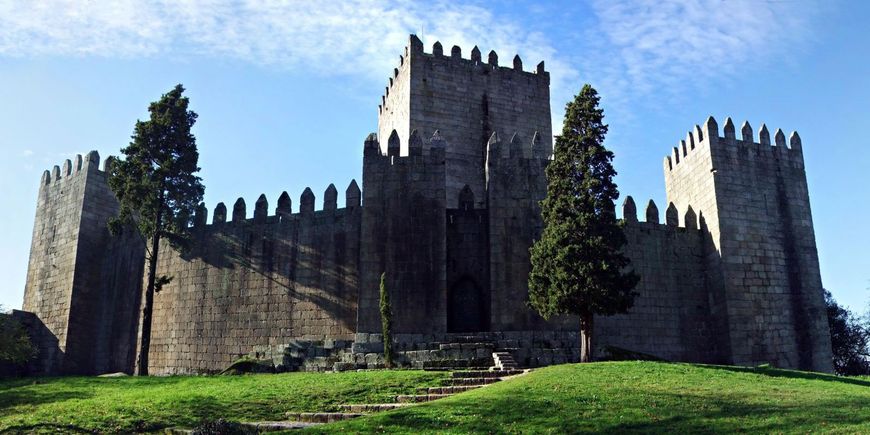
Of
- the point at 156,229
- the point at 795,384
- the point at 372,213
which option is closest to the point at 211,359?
the point at 156,229

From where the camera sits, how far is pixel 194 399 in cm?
1872

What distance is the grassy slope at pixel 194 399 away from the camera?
679 inches

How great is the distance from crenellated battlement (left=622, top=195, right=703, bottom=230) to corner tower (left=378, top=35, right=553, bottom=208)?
7.47m

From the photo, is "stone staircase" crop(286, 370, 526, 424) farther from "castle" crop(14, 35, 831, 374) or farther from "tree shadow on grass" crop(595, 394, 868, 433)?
"tree shadow on grass" crop(595, 394, 868, 433)

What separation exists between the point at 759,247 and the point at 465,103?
14.9 m

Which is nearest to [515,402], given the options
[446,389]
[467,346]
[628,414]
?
[628,414]

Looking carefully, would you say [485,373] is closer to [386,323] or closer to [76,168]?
[386,323]

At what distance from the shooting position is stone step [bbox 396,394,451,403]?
17.5 meters

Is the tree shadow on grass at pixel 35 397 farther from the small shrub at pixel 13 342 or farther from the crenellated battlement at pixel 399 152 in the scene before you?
the crenellated battlement at pixel 399 152

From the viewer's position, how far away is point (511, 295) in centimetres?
2569

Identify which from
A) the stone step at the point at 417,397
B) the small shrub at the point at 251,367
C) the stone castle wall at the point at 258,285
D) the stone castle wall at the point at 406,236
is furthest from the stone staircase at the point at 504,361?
the small shrub at the point at 251,367

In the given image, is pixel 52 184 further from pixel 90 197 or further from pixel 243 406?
pixel 243 406

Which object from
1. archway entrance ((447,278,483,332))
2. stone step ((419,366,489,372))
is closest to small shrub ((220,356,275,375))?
stone step ((419,366,489,372))

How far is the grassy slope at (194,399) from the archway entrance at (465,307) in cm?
617
